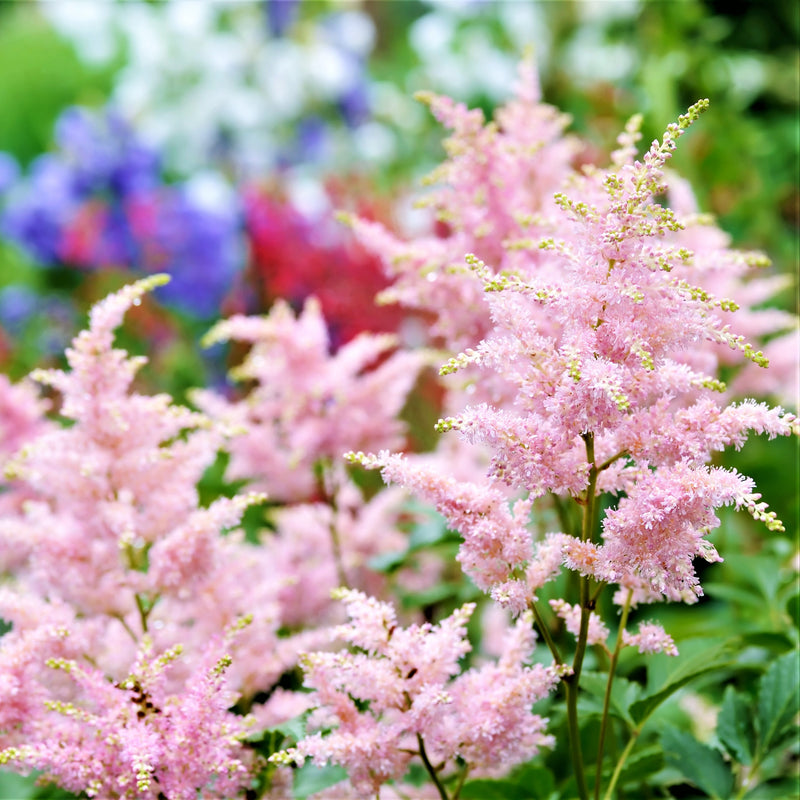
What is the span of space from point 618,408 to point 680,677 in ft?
1.04

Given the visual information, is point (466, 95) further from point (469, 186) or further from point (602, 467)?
point (602, 467)

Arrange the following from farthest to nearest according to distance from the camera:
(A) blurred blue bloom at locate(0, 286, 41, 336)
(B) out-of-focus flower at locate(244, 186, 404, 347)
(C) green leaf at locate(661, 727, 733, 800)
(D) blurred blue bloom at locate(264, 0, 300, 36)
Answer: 1. (D) blurred blue bloom at locate(264, 0, 300, 36)
2. (A) blurred blue bloom at locate(0, 286, 41, 336)
3. (B) out-of-focus flower at locate(244, 186, 404, 347)
4. (C) green leaf at locate(661, 727, 733, 800)

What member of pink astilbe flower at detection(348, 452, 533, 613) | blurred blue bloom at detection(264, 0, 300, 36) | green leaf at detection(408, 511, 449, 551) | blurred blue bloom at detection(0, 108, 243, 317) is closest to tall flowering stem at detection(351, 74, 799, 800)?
pink astilbe flower at detection(348, 452, 533, 613)

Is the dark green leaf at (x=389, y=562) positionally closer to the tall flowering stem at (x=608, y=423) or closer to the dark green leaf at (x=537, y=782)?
the dark green leaf at (x=537, y=782)

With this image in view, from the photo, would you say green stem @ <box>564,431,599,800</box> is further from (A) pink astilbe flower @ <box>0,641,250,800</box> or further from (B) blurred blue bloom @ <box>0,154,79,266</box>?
(B) blurred blue bloom @ <box>0,154,79,266</box>

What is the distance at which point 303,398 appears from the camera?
1225 mm

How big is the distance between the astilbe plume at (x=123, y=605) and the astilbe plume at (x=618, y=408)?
27cm

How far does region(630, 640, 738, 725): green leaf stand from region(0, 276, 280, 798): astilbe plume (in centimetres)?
34

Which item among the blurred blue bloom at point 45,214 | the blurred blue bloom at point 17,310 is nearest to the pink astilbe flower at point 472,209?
the blurred blue bloom at point 45,214

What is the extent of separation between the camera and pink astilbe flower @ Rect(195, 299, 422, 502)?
1220 millimetres

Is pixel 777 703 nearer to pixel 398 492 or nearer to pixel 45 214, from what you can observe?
pixel 398 492

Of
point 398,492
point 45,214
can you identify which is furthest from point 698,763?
point 45,214

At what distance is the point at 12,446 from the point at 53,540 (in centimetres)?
33

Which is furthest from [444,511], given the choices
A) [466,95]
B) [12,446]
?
[466,95]
